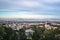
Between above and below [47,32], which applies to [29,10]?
above

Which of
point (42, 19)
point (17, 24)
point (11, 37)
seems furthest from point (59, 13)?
point (11, 37)

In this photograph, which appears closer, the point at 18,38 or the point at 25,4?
the point at 18,38

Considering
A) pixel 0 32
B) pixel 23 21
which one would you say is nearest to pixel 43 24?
pixel 23 21

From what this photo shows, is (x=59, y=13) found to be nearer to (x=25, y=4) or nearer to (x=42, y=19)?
(x=42, y=19)

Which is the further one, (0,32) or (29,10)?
(29,10)

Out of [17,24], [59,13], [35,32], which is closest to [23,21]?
[17,24]

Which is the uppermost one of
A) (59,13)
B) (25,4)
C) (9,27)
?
(25,4)

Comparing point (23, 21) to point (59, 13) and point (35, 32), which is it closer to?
point (35, 32)

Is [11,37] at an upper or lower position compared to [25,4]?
lower
